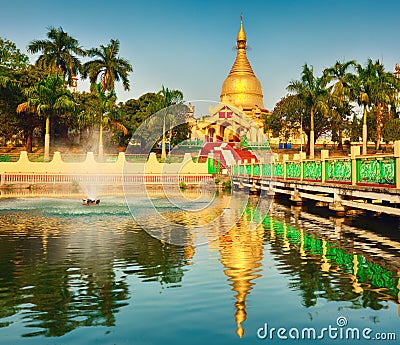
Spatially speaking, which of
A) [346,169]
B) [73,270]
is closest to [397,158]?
[346,169]

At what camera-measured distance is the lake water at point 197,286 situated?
6082 millimetres

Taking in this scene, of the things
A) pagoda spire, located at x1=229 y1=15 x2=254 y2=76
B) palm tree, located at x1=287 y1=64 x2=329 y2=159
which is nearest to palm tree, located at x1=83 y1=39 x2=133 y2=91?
palm tree, located at x1=287 y1=64 x2=329 y2=159

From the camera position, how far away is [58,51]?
192ft

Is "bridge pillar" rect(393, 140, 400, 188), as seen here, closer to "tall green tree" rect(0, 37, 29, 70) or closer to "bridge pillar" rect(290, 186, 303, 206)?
"bridge pillar" rect(290, 186, 303, 206)

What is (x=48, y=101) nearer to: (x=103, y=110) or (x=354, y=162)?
(x=103, y=110)

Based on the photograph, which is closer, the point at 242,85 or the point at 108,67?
the point at 108,67

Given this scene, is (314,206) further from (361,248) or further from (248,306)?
(248,306)

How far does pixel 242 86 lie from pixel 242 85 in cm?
29

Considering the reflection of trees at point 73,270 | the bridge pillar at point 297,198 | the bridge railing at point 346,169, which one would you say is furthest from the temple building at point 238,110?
the reflection of trees at point 73,270

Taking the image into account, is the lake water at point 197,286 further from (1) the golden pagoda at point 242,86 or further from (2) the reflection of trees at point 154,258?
(1) the golden pagoda at point 242,86

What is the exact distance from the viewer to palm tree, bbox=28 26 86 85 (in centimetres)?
5784

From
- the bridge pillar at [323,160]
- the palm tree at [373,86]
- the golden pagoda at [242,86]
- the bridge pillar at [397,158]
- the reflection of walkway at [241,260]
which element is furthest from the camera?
the golden pagoda at [242,86]

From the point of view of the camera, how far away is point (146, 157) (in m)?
49.5

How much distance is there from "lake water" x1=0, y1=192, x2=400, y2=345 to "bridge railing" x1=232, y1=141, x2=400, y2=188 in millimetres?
1693
